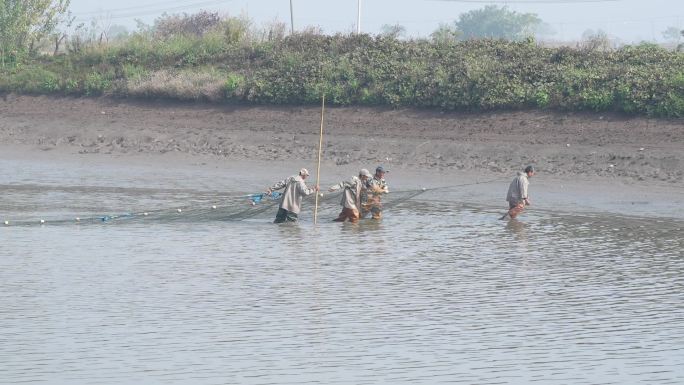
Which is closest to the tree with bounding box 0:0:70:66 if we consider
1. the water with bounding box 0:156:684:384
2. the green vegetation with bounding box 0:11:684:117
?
the green vegetation with bounding box 0:11:684:117

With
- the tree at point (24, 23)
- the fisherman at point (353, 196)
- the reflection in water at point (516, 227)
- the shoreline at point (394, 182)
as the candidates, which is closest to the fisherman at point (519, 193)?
the reflection in water at point (516, 227)

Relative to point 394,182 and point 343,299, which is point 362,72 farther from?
point 343,299

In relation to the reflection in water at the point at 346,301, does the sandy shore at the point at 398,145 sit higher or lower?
higher

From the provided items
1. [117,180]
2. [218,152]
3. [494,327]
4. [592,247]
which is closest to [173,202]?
[117,180]

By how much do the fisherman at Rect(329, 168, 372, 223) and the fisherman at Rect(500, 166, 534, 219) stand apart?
2550 millimetres

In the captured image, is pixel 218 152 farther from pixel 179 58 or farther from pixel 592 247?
pixel 592 247

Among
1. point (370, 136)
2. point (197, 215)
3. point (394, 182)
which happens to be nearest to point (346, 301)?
point (197, 215)

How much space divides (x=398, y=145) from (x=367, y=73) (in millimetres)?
4362

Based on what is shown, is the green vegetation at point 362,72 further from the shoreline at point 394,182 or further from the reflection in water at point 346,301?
the reflection in water at point 346,301

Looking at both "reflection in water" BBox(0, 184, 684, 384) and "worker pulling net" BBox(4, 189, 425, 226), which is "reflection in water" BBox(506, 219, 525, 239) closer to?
"reflection in water" BBox(0, 184, 684, 384)

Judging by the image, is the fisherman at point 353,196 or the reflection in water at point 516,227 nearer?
the reflection in water at point 516,227

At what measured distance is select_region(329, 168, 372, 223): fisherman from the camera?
901 inches

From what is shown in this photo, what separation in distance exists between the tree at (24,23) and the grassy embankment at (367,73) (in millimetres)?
2585

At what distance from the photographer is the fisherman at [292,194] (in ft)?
73.1
